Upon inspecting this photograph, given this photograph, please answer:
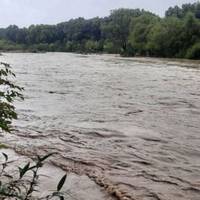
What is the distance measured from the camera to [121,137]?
10.0 metres

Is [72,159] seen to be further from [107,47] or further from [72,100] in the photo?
[107,47]

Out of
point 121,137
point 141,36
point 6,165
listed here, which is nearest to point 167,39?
point 141,36

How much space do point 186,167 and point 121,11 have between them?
12250 centimetres

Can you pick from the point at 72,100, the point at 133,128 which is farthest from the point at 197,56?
the point at 133,128

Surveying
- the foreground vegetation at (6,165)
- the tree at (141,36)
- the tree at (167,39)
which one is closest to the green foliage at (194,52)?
the tree at (167,39)

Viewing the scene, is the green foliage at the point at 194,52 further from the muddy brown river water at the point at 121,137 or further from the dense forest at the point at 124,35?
the muddy brown river water at the point at 121,137

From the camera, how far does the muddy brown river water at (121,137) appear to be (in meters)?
6.74

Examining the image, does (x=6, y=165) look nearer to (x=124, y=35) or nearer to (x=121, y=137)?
(x=121, y=137)

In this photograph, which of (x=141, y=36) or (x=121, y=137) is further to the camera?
(x=141, y=36)

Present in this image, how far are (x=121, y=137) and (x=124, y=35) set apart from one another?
107 m

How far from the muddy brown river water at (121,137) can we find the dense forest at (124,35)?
48.8 meters

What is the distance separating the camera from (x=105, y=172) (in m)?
7.14

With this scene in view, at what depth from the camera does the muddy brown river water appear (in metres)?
6.74

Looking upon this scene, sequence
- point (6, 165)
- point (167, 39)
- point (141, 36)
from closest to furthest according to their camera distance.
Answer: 1. point (6, 165)
2. point (167, 39)
3. point (141, 36)
